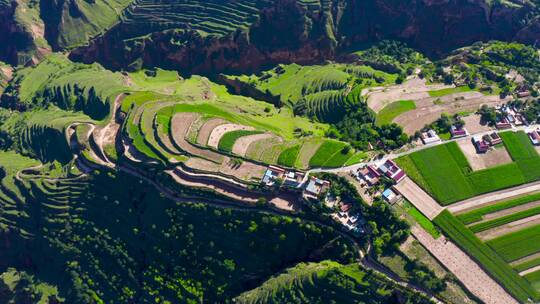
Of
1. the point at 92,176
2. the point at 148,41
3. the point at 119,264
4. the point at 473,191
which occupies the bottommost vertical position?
the point at 119,264

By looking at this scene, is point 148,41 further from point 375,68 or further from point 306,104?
point 375,68

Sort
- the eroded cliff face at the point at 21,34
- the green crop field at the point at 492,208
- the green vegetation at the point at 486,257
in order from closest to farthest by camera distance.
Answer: the green vegetation at the point at 486,257, the green crop field at the point at 492,208, the eroded cliff face at the point at 21,34

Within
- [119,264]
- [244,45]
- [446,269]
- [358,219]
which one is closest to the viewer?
[446,269]

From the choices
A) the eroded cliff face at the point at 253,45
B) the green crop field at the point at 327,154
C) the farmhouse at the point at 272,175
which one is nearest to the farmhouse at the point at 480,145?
the green crop field at the point at 327,154

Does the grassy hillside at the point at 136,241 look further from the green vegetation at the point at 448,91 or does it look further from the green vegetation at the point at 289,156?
the green vegetation at the point at 448,91

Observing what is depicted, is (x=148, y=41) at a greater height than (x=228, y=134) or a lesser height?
greater

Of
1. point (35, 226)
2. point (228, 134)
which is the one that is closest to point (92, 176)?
point (35, 226)

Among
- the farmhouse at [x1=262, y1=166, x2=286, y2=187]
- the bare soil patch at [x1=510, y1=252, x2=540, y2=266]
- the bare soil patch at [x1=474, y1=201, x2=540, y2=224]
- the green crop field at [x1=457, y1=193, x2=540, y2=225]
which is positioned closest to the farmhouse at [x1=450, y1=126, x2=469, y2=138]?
the green crop field at [x1=457, y1=193, x2=540, y2=225]
